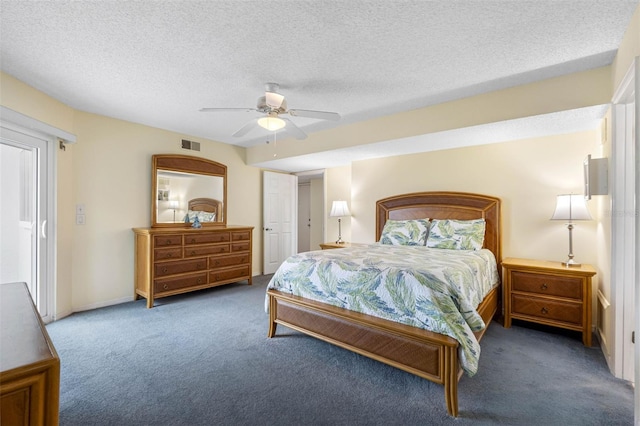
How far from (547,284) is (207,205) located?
15.3ft

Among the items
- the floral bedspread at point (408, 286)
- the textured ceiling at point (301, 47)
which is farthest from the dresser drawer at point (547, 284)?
the textured ceiling at point (301, 47)

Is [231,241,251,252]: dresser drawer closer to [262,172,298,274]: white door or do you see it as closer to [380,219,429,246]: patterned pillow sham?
[262,172,298,274]: white door

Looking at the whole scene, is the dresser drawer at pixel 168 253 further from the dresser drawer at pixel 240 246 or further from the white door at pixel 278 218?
the white door at pixel 278 218

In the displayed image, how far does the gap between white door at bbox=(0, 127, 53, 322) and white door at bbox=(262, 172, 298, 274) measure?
10.4 feet

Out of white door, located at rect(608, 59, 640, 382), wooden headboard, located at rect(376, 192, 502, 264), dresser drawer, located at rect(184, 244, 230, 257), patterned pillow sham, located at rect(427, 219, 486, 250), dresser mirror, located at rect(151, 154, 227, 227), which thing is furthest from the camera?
dresser mirror, located at rect(151, 154, 227, 227)

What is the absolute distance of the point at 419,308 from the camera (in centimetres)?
203

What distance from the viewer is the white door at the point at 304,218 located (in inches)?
304

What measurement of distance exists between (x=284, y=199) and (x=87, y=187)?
3.26 meters

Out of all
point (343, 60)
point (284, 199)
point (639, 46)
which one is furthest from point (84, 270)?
point (639, 46)

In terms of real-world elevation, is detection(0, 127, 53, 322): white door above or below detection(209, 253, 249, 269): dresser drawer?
above

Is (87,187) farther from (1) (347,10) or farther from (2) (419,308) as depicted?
(2) (419,308)

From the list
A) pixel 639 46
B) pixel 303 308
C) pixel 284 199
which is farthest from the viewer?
pixel 284 199

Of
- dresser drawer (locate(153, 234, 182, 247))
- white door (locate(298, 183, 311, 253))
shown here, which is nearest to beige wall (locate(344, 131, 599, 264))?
dresser drawer (locate(153, 234, 182, 247))

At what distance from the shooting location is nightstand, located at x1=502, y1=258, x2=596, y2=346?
2.73m
